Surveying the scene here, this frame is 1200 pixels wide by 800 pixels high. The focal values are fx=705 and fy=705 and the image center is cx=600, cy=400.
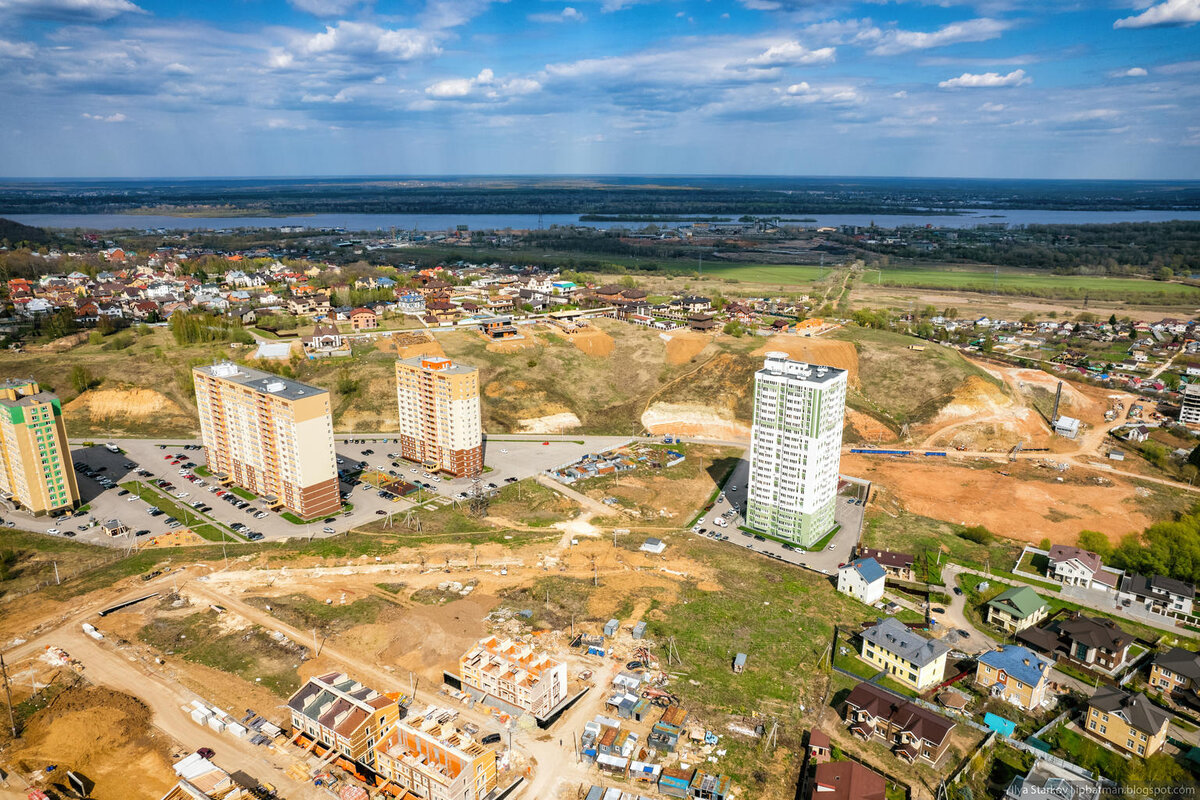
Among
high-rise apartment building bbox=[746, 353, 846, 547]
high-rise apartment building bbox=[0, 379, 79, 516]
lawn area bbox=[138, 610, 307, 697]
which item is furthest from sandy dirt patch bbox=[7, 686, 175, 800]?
high-rise apartment building bbox=[746, 353, 846, 547]

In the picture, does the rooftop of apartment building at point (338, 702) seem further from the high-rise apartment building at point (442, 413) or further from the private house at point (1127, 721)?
the private house at point (1127, 721)

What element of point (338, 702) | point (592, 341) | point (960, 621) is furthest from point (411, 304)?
point (960, 621)

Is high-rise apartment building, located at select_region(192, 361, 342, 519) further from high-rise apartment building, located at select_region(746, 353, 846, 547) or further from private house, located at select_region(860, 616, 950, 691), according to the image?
private house, located at select_region(860, 616, 950, 691)

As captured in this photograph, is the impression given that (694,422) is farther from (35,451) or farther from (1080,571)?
(35,451)

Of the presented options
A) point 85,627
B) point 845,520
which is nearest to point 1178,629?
point 845,520

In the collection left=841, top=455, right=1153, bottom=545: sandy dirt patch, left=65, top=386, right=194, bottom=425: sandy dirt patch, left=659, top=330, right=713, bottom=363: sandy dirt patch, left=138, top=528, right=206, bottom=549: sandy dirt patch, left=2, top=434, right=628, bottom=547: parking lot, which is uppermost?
left=659, top=330, right=713, bottom=363: sandy dirt patch

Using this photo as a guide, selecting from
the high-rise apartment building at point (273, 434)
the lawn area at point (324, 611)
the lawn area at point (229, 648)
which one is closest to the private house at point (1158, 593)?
the lawn area at point (324, 611)

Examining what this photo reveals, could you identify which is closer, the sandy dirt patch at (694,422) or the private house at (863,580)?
the private house at (863,580)
